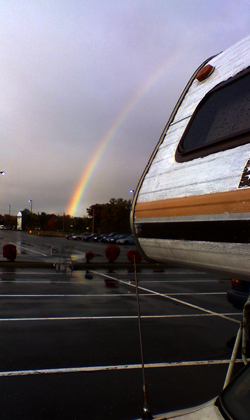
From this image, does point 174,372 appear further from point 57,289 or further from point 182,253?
point 57,289

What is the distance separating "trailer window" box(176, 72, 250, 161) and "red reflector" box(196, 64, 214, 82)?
24cm

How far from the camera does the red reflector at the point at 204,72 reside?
258 cm

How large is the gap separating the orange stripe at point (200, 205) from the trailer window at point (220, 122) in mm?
310

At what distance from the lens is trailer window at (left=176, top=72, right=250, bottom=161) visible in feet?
6.56

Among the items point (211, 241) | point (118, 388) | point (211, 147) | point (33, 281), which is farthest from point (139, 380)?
point (33, 281)

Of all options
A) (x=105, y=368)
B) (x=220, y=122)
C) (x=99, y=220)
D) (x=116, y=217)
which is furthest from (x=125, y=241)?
(x=99, y=220)

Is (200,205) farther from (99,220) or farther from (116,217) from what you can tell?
(99,220)

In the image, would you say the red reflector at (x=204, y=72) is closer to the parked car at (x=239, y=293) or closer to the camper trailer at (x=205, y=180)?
the camper trailer at (x=205, y=180)

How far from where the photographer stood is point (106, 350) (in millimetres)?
5137

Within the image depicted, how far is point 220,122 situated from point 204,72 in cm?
62

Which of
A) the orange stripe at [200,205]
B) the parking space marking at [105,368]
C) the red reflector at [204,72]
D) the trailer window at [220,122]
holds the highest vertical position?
the red reflector at [204,72]

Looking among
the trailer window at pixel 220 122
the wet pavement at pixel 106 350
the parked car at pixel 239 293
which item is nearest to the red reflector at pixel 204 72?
the trailer window at pixel 220 122

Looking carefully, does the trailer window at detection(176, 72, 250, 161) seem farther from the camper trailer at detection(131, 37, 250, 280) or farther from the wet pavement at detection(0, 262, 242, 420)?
the wet pavement at detection(0, 262, 242, 420)

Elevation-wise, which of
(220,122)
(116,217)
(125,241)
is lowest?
(125,241)
